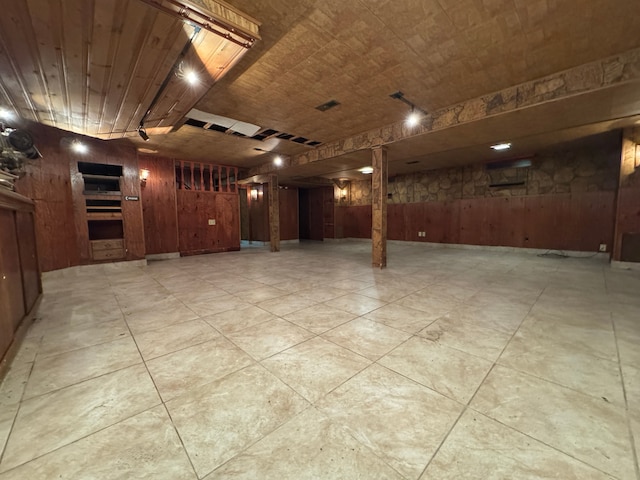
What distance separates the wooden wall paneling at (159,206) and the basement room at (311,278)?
0.87 metres

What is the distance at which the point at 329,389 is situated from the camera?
5.16ft

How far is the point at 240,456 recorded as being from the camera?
1.12m

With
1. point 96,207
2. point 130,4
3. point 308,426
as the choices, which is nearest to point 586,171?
point 308,426

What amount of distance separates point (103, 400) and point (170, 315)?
Answer: 1414 millimetres

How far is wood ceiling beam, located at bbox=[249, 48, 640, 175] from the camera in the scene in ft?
9.38

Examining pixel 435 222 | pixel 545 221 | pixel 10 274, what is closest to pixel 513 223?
pixel 545 221

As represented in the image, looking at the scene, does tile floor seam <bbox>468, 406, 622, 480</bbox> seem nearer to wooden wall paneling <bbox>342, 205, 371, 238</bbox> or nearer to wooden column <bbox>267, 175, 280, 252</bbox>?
wooden column <bbox>267, 175, 280, 252</bbox>

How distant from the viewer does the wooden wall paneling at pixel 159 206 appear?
22.6ft

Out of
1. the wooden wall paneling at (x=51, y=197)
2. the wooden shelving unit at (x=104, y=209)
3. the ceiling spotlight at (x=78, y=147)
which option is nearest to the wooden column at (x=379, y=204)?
the wooden shelving unit at (x=104, y=209)

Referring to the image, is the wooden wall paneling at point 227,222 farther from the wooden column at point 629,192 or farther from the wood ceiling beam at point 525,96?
the wooden column at point 629,192

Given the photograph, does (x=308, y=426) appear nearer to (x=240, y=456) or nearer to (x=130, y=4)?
(x=240, y=456)

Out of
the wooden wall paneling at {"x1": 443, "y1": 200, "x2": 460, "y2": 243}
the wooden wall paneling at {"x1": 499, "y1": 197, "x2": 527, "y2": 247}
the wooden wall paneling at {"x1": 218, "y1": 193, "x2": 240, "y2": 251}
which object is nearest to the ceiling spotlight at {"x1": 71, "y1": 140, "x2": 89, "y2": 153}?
the wooden wall paneling at {"x1": 218, "y1": 193, "x2": 240, "y2": 251}

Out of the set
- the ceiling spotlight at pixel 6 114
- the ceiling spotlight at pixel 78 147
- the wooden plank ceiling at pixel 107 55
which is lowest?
the wooden plank ceiling at pixel 107 55

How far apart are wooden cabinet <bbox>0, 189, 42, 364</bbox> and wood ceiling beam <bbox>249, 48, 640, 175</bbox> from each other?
5.32 m
